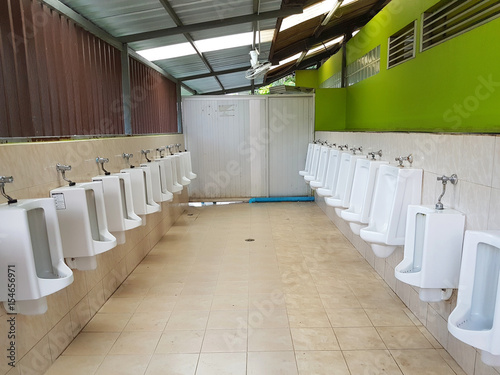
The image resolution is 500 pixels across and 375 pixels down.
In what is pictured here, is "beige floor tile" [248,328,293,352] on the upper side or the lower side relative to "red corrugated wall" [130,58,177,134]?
lower

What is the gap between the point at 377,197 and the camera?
2795mm

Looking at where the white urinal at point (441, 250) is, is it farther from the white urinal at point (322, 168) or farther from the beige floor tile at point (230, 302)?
the white urinal at point (322, 168)

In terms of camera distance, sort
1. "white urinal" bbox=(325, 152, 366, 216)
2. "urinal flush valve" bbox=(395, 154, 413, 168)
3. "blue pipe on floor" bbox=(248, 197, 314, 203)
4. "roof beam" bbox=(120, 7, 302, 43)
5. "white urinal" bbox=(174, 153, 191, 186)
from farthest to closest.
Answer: "blue pipe on floor" bbox=(248, 197, 314, 203) → "white urinal" bbox=(174, 153, 191, 186) → "roof beam" bbox=(120, 7, 302, 43) → "white urinal" bbox=(325, 152, 366, 216) → "urinal flush valve" bbox=(395, 154, 413, 168)

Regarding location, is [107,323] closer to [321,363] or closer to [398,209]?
[321,363]

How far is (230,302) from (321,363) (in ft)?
3.18

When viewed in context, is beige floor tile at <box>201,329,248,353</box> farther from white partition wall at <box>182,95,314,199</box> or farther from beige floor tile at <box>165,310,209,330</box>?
white partition wall at <box>182,95,314,199</box>

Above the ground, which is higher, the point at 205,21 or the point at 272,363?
the point at 205,21

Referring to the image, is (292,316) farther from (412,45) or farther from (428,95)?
(412,45)

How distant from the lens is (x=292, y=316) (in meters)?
2.66

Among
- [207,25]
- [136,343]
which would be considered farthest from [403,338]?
[207,25]

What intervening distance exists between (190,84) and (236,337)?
628 cm

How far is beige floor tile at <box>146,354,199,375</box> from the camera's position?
208 centimetres

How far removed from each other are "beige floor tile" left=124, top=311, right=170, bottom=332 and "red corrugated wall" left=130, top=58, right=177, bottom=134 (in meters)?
2.17

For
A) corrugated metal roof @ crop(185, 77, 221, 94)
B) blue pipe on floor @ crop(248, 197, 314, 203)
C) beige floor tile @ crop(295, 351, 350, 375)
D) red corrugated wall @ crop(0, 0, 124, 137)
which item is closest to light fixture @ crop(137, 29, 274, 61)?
red corrugated wall @ crop(0, 0, 124, 137)
